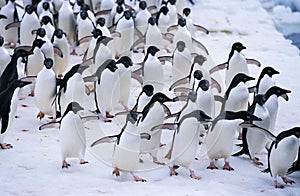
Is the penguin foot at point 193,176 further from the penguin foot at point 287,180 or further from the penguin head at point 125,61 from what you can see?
the penguin head at point 125,61

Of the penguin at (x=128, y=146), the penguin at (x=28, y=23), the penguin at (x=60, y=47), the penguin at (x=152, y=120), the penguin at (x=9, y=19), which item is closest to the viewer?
the penguin at (x=128, y=146)

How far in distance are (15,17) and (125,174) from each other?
3377 mm

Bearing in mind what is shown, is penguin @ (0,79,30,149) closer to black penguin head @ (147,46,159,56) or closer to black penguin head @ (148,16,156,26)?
black penguin head @ (147,46,159,56)

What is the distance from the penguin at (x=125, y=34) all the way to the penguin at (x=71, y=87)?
5.48ft

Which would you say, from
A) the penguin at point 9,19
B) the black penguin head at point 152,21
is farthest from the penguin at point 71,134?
the penguin at point 9,19

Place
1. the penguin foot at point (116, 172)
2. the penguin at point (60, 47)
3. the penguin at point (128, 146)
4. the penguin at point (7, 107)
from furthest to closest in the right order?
the penguin at point (60, 47) < the penguin at point (7, 107) < the penguin foot at point (116, 172) < the penguin at point (128, 146)

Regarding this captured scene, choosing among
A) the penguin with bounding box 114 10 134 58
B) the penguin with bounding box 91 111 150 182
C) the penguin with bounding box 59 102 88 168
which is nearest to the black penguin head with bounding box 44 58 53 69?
the penguin with bounding box 59 102 88 168

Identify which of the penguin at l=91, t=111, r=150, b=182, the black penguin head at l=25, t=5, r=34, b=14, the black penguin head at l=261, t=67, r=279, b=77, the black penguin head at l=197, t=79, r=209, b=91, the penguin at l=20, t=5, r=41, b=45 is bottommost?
the penguin at l=91, t=111, r=150, b=182

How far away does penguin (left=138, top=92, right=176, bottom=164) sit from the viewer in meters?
4.25

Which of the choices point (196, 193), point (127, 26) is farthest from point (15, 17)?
point (196, 193)

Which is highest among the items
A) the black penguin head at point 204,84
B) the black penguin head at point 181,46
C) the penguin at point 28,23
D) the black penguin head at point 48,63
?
the penguin at point 28,23

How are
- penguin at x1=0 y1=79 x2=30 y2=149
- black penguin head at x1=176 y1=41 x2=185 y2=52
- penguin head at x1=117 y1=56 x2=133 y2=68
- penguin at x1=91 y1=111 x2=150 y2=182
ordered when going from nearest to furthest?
penguin at x1=91 y1=111 x2=150 y2=182, penguin at x1=0 y1=79 x2=30 y2=149, penguin head at x1=117 y1=56 x2=133 y2=68, black penguin head at x1=176 y1=41 x2=185 y2=52

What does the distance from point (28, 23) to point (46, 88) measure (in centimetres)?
169

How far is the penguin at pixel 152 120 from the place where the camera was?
14.0ft
